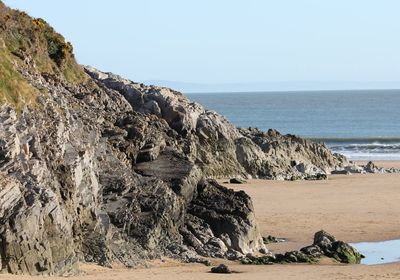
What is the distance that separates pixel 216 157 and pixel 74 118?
85.8 ft

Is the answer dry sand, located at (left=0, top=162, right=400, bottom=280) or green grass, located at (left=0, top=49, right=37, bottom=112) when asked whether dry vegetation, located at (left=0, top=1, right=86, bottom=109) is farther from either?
dry sand, located at (left=0, top=162, right=400, bottom=280)

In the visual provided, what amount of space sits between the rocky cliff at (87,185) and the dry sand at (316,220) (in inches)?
44.6

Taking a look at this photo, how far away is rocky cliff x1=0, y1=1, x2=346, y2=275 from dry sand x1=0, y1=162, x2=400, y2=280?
113 cm

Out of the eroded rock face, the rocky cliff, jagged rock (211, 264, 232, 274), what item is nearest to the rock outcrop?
the rocky cliff

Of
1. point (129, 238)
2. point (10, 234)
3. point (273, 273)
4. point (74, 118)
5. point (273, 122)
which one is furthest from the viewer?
point (273, 122)

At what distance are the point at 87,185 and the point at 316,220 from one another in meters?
14.5

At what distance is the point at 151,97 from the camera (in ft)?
190

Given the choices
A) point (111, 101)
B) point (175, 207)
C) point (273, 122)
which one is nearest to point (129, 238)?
point (175, 207)

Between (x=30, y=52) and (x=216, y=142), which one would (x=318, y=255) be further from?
(x=216, y=142)

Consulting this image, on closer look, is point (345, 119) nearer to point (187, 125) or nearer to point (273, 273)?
point (187, 125)

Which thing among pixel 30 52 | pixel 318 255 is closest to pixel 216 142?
pixel 30 52

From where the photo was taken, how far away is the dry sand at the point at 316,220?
29.5 metres

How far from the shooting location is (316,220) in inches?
1673

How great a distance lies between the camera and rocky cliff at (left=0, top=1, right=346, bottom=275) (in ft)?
89.1
